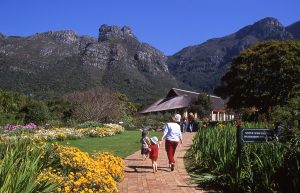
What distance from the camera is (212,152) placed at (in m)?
10.6

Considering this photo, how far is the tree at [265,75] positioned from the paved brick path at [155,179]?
876 inches

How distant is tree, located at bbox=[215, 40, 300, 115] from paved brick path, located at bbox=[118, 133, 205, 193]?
73.0ft

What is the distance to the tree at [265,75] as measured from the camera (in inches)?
1364

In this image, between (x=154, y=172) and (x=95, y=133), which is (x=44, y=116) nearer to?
(x=95, y=133)

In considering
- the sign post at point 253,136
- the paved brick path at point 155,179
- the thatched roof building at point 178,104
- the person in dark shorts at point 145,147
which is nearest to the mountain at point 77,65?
the thatched roof building at point 178,104

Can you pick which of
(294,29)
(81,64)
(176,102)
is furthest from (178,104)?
(294,29)

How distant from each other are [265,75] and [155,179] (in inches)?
1072

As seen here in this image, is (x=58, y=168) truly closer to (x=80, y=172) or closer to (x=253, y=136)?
(x=80, y=172)

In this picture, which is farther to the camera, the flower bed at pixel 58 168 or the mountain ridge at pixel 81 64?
the mountain ridge at pixel 81 64

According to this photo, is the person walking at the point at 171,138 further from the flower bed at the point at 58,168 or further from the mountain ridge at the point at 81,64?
the mountain ridge at the point at 81,64

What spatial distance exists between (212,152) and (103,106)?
29.3m

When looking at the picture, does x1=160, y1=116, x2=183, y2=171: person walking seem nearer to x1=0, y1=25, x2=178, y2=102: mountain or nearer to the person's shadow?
the person's shadow

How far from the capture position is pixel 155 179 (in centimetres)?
1027

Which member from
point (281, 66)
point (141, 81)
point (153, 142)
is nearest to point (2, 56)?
point (141, 81)
